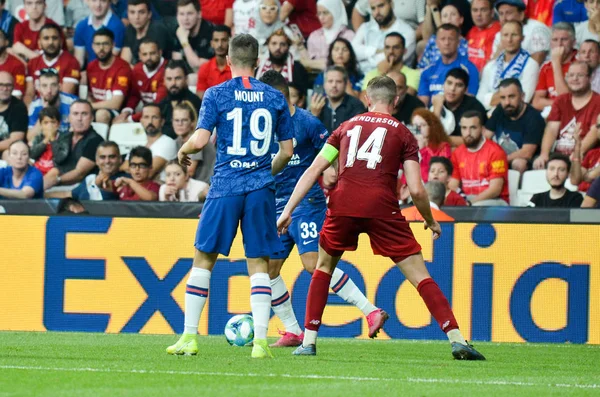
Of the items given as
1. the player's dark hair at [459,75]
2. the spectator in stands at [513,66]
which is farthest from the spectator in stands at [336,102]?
the spectator in stands at [513,66]

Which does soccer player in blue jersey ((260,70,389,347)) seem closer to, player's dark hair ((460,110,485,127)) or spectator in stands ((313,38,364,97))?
player's dark hair ((460,110,485,127))

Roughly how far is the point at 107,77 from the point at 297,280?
19.8ft

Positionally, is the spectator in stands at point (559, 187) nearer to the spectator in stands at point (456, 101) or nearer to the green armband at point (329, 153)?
the spectator in stands at point (456, 101)

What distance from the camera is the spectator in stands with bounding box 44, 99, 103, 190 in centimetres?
1458

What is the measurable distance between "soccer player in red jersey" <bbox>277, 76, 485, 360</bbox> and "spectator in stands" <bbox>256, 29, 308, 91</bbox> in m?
6.91

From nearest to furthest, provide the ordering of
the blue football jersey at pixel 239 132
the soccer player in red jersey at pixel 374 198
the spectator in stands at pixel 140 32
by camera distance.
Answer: the blue football jersey at pixel 239 132
the soccer player in red jersey at pixel 374 198
the spectator in stands at pixel 140 32

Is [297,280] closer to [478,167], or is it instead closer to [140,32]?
[478,167]

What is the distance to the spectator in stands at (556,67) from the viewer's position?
1385 centimetres

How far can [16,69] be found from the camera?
643 inches

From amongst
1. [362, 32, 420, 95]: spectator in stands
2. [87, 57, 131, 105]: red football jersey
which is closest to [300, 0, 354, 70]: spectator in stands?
[362, 32, 420, 95]: spectator in stands

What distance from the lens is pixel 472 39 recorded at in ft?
48.8

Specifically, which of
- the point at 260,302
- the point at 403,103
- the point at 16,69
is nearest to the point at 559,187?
the point at 403,103

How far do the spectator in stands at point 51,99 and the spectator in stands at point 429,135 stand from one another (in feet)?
16.2

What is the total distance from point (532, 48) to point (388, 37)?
1.84 m
